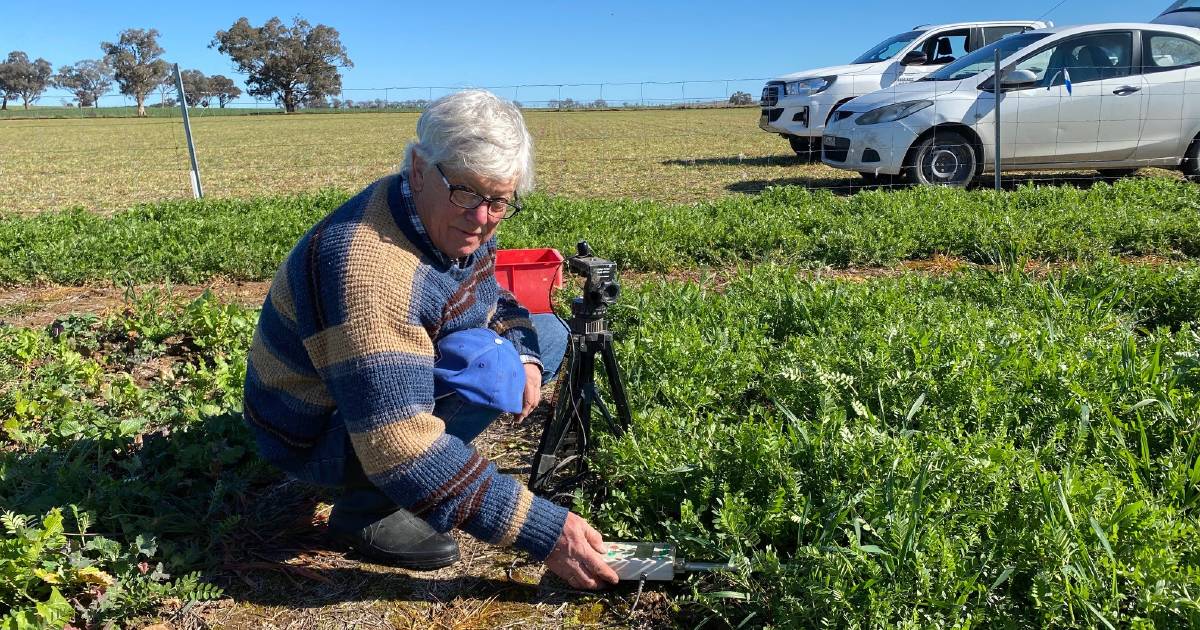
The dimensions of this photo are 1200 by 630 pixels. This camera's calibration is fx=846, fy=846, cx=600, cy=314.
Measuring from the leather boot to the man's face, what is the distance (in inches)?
35.3

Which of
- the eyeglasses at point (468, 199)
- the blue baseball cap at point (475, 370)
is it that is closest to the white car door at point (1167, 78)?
the blue baseball cap at point (475, 370)

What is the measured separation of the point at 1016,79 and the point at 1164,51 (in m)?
1.88

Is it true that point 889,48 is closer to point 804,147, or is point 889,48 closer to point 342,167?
point 804,147

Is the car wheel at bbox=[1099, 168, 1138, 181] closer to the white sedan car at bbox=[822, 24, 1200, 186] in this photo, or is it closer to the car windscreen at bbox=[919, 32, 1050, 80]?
the white sedan car at bbox=[822, 24, 1200, 186]

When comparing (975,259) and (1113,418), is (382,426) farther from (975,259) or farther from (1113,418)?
(975,259)

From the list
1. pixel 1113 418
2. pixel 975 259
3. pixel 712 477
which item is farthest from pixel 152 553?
pixel 975 259

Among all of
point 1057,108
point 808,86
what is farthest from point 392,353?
point 808,86

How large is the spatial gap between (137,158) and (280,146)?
4.44 meters

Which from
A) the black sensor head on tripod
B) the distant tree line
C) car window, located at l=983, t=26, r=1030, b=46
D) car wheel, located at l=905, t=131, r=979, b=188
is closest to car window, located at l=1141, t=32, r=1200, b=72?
car wheel, located at l=905, t=131, r=979, b=188

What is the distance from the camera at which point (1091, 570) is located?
196cm

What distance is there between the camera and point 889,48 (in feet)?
41.4

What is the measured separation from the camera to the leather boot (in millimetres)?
2596

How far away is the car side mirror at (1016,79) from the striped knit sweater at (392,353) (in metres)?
8.13

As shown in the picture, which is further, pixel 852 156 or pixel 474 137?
pixel 852 156
